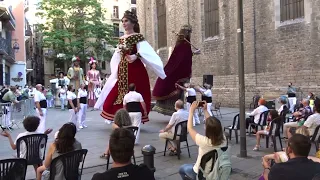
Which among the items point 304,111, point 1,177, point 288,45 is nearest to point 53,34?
point 288,45

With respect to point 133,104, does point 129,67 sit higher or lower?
higher

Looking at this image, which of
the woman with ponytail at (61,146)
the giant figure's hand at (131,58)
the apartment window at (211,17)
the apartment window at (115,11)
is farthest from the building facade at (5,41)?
the woman with ponytail at (61,146)

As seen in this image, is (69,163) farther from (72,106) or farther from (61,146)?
(72,106)

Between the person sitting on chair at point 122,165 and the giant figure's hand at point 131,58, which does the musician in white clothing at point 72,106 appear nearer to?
the giant figure's hand at point 131,58

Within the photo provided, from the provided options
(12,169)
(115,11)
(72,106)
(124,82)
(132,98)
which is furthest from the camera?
(115,11)

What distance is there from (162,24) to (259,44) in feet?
39.8

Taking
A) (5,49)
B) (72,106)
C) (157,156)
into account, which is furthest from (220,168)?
(5,49)

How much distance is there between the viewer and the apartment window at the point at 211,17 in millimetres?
23984

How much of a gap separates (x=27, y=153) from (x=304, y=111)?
7008 mm

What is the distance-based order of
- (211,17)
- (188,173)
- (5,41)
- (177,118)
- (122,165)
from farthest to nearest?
(5,41) → (211,17) → (177,118) → (188,173) → (122,165)

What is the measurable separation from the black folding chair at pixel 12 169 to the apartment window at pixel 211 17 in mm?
20823

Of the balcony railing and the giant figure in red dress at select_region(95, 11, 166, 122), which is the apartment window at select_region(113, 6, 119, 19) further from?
the giant figure in red dress at select_region(95, 11, 166, 122)

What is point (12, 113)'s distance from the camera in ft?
45.0

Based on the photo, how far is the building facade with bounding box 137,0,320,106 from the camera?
59.4 ft
